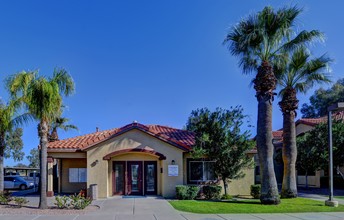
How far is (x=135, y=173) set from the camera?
22484 millimetres

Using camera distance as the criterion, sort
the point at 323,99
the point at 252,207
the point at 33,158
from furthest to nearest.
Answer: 1. the point at 33,158
2. the point at 323,99
3. the point at 252,207

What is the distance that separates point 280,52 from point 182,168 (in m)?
9.25

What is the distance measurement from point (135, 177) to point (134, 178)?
90 mm

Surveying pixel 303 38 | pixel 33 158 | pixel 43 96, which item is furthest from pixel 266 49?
pixel 33 158

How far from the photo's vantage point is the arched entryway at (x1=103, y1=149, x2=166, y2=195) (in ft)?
73.1

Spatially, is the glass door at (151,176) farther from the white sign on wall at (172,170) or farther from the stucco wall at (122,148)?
the white sign on wall at (172,170)

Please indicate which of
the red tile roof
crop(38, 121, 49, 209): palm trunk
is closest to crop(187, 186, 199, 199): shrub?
the red tile roof

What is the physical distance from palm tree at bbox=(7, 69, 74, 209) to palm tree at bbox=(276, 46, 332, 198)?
41.6ft

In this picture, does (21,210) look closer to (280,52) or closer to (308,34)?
(280,52)

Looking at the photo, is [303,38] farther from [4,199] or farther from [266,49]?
[4,199]

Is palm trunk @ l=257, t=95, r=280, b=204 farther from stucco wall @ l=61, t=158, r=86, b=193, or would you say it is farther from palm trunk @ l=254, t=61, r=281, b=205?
stucco wall @ l=61, t=158, r=86, b=193

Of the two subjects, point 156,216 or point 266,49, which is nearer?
point 156,216

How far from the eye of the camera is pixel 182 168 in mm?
22156

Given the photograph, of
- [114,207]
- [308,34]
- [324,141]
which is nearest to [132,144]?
[114,207]
